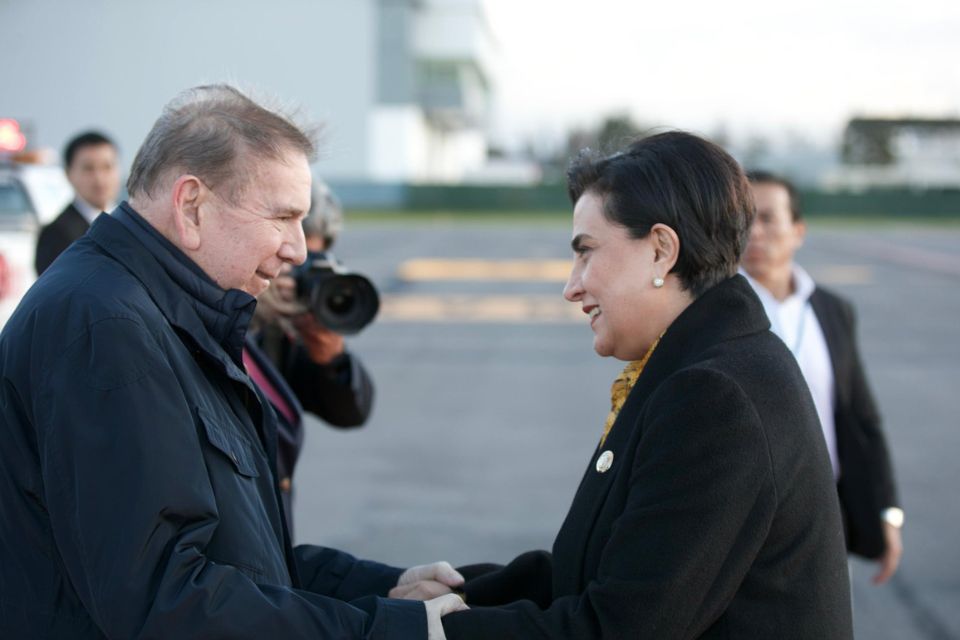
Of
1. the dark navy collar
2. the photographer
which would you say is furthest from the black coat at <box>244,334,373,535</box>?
the dark navy collar

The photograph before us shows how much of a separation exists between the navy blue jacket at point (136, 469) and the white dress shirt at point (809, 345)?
6.94 feet

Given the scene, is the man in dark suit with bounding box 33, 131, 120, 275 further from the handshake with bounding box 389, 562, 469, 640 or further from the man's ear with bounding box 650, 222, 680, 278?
the man's ear with bounding box 650, 222, 680, 278

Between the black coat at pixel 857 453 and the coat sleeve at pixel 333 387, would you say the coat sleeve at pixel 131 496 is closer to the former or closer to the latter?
the coat sleeve at pixel 333 387

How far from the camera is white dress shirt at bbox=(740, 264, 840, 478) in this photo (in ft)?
12.1

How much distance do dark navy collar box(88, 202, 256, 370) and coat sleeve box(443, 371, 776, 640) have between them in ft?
2.58

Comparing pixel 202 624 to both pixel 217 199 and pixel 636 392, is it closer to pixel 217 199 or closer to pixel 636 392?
pixel 217 199

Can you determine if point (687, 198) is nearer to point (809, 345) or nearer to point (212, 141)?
point (212, 141)

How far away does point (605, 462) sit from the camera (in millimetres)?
2049

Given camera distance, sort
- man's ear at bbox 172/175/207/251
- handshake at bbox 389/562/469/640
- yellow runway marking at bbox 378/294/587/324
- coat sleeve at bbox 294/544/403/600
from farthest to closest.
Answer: yellow runway marking at bbox 378/294/587/324
coat sleeve at bbox 294/544/403/600
handshake at bbox 389/562/469/640
man's ear at bbox 172/175/207/251

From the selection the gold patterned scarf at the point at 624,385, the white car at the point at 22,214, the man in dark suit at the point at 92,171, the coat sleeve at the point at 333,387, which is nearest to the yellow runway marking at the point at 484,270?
the white car at the point at 22,214

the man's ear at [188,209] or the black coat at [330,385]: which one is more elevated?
the man's ear at [188,209]

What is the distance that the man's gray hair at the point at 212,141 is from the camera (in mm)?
1941

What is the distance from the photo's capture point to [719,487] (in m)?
1.83

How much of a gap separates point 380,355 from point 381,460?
4.38 metres
